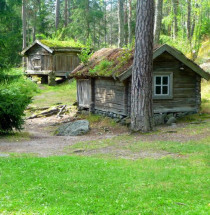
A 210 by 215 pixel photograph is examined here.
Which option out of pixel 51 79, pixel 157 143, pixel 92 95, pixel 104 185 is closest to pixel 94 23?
pixel 51 79

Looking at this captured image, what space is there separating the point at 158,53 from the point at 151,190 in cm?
1176

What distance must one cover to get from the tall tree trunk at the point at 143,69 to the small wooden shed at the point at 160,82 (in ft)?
7.37

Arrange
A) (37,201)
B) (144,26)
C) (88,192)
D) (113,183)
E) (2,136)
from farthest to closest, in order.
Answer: (2,136)
(144,26)
(113,183)
(88,192)
(37,201)

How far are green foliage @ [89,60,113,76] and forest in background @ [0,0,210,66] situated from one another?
13.5 feet

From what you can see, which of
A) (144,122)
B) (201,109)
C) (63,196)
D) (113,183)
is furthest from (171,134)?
(63,196)

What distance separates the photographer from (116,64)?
1992 centimetres

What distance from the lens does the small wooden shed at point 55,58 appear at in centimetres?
3631

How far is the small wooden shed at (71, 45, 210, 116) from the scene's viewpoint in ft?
62.2

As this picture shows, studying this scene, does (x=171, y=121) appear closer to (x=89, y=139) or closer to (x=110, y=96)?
(x=110, y=96)

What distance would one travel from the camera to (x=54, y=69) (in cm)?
3678

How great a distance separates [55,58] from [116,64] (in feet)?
58.4

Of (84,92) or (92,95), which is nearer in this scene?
(92,95)

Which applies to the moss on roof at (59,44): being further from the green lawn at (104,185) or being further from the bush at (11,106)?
the green lawn at (104,185)

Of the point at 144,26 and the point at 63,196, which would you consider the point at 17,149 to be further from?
the point at 144,26
